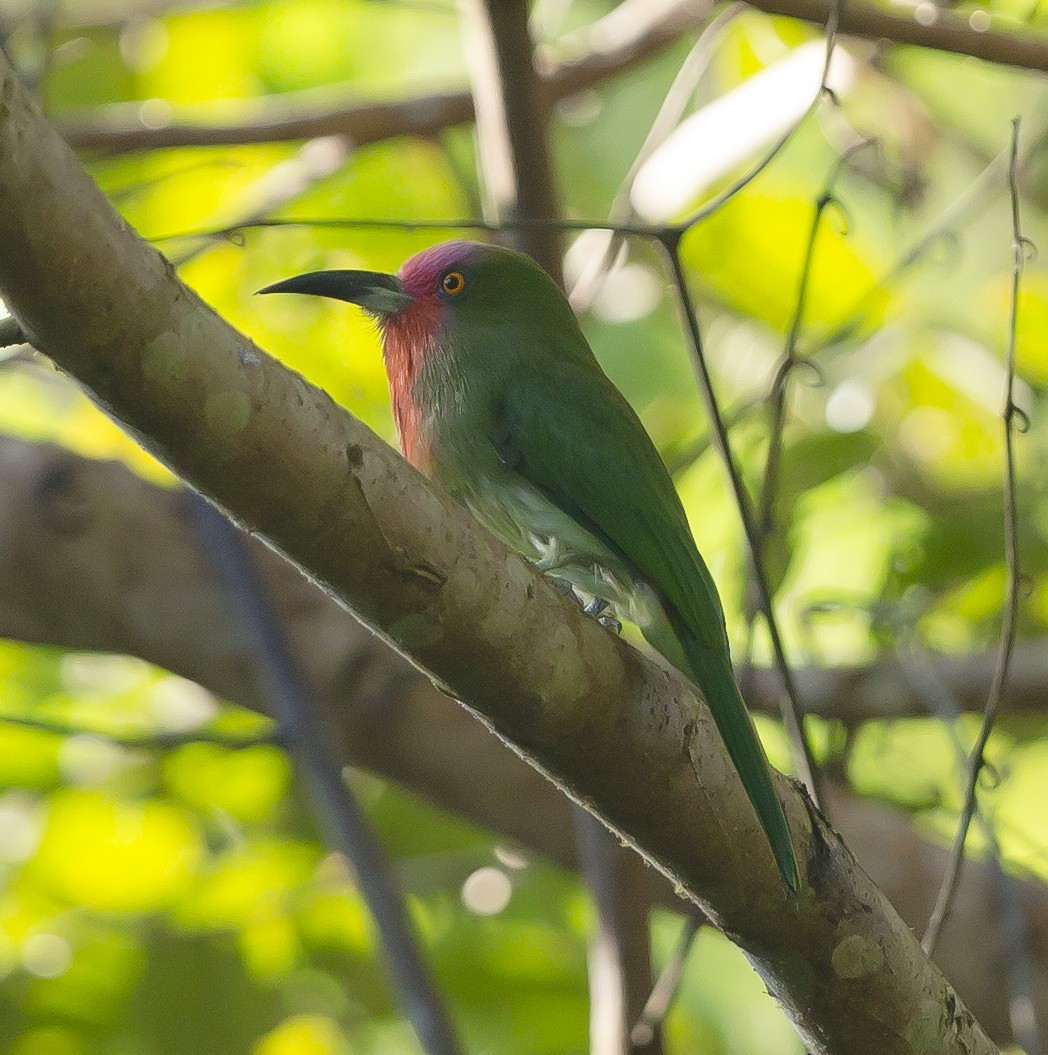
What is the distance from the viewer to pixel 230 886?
3748 mm

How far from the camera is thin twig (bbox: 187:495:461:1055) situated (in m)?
2.00

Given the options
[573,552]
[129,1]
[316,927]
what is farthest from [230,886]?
[129,1]

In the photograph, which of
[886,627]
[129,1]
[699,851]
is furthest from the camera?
[129,1]

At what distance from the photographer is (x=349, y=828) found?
2.13 metres

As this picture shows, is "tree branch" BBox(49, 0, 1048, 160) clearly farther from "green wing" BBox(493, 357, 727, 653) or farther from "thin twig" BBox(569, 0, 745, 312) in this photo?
"green wing" BBox(493, 357, 727, 653)

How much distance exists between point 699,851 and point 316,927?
211 centimetres

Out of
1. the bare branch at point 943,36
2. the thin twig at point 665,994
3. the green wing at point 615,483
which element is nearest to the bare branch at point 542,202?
the thin twig at point 665,994

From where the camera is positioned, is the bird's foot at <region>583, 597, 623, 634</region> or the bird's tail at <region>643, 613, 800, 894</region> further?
the bird's foot at <region>583, 597, 623, 634</region>

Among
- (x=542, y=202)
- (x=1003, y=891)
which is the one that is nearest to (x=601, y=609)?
(x=1003, y=891)

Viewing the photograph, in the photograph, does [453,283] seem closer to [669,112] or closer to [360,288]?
[360,288]

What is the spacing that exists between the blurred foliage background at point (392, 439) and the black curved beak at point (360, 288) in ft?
0.89

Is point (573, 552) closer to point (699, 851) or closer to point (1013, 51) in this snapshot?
point (699, 851)

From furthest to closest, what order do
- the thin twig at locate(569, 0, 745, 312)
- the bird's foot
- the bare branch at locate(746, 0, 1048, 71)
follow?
1. the thin twig at locate(569, 0, 745, 312)
2. the bare branch at locate(746, 0, 1048, 71)
3. the bird's foot

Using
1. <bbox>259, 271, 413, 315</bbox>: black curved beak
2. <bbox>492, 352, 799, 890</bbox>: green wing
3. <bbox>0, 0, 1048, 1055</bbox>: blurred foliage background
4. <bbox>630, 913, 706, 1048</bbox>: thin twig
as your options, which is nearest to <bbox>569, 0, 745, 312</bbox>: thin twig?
<bbox>0, 0, 1048, 1055</bbox>: blurred foliage background
